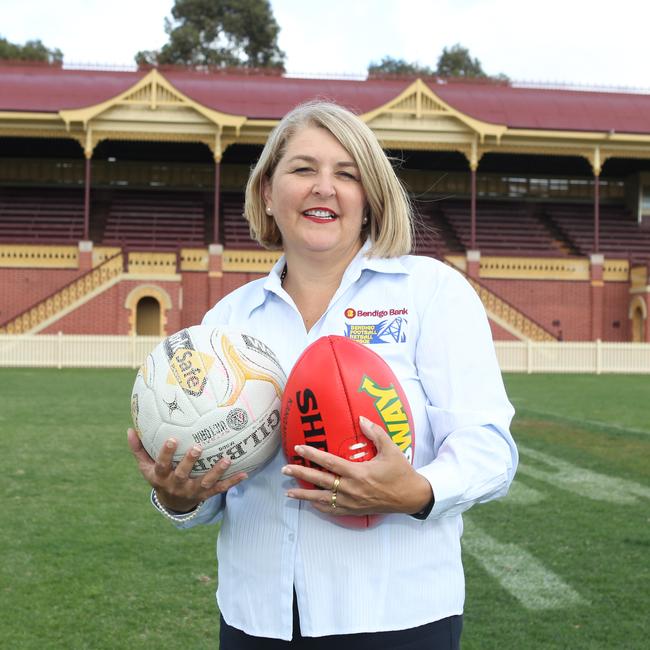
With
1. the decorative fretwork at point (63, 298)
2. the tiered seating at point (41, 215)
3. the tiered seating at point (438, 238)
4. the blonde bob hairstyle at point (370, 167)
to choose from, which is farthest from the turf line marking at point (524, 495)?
the tiered seating at point (41, 215)

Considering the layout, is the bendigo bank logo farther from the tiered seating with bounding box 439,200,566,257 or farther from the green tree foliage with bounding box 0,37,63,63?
the green tree foliage with bounding box 0,37,63,63

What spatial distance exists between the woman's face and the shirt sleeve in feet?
1.09

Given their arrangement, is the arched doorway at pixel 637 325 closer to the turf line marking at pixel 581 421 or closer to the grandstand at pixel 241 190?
the grandstand at pixel 241 190

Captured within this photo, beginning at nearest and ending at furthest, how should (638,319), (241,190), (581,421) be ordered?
(581,421), (638,319), (241,190)

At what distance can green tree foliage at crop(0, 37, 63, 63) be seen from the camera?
212ft

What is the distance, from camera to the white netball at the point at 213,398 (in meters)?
2.34

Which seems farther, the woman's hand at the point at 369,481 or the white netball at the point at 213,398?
the white netball at the point at 213,398

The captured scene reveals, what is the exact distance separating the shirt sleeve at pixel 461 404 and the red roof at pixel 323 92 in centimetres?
3022

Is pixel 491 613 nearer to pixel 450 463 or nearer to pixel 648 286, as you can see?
pixel 450 463

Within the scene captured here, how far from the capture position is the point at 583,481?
344 inches

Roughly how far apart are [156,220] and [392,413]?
1250 inches

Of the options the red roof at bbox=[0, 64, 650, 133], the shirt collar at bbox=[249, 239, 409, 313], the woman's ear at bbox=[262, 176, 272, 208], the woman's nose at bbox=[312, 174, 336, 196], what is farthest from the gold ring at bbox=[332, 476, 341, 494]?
the red roof at bbox=[0, 64, 650, 133]

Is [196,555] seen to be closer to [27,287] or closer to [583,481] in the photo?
[583,481]

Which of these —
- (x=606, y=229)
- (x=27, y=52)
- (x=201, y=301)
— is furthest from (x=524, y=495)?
(x=27, y=52)
